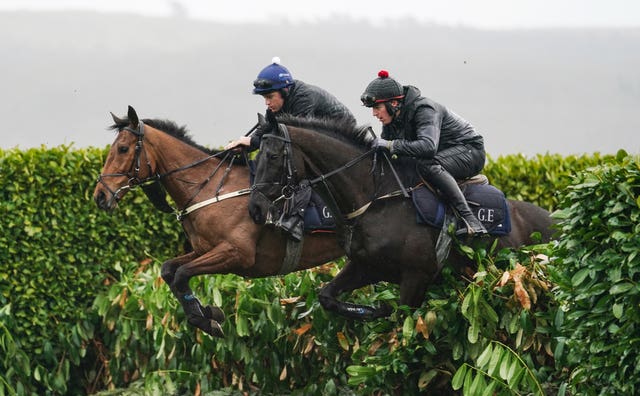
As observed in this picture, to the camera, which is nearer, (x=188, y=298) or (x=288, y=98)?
(x=188, y=298)

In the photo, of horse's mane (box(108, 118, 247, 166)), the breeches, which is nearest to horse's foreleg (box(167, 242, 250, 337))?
horse's mane (box(108, 118, 247, 166))

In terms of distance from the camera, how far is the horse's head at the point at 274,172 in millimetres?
7559

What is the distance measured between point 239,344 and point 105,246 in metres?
2.63

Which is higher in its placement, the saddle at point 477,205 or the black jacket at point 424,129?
the black jacket at point 424,129

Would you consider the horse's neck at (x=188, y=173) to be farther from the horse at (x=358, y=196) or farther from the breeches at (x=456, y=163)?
the breeches at (x=456, y=163)

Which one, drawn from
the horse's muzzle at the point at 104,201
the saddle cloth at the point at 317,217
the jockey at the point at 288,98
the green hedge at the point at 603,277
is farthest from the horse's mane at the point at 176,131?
the green hedge at the point at 603,277

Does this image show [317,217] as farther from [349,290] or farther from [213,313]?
[213,313]

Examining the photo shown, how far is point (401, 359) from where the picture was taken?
25.1 ft

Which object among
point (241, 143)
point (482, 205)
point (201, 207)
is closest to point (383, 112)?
point (482, 205)

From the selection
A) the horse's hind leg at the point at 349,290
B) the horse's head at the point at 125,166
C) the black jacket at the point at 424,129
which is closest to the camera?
the black jacket at the point at 424,129

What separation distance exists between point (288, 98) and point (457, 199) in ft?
5.88

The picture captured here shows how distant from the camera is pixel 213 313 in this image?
8.61 metres

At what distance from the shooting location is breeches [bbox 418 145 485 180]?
7867mm

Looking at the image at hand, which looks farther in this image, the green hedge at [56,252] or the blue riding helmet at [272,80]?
the green hedge at [56,252]
